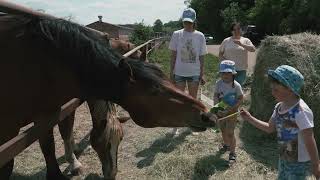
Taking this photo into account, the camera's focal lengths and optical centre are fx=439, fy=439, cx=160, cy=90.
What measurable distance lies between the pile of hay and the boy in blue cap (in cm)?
284

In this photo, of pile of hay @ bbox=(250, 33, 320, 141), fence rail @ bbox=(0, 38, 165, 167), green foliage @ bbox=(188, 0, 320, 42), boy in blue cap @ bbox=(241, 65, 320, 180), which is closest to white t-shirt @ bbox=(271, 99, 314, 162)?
boy in blue cap @ bbox=(241, 65, 320, 180)

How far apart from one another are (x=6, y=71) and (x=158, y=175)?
2112 millimetres

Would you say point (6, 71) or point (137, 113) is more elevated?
point (6, 71)

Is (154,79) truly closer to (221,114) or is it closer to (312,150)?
(221,114)

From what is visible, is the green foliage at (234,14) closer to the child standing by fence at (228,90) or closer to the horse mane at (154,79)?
the child standing by fence at (228,90)

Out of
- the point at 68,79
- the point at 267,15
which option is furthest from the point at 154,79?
the point at 267,15

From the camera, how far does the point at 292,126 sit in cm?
285

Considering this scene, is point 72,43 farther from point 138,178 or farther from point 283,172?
point 138,178

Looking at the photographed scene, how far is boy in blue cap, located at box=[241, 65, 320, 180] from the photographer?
2742mm

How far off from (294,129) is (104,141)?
171cm

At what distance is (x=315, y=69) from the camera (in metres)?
5.87

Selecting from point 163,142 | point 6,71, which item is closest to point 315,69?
point 163,142

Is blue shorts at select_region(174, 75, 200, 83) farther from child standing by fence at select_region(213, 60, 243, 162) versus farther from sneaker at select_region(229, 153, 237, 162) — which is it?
sneaker at select_region(229, 153, 237, 162)

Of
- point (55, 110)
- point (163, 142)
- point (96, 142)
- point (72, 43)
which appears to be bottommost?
point (163, 142)
